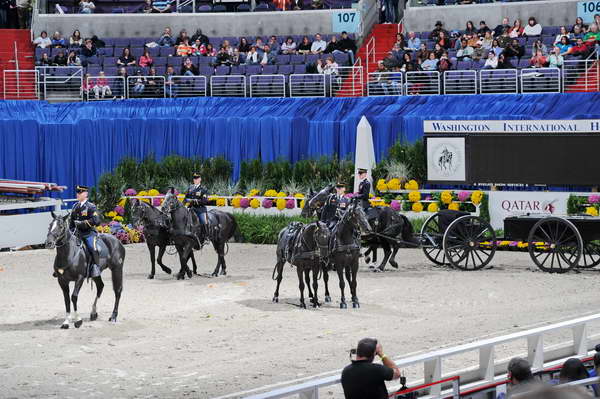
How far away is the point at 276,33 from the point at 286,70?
3841mm

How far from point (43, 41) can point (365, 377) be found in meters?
27.6

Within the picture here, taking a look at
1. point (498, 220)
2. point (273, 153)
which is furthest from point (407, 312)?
point (273, 153)

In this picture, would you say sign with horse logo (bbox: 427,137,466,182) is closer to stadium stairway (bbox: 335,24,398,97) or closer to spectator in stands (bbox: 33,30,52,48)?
stadium stairway (bbox: 335,24,398,97)

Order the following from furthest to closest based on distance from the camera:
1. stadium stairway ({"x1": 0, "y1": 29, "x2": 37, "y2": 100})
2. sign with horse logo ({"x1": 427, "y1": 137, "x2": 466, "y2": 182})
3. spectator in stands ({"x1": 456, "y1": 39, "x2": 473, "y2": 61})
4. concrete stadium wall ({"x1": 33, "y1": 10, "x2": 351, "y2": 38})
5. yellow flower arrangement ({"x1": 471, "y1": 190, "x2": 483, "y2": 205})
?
concrete stadium wall ({"x1": 33, "y1": 10, "x2": 351, "y2": 38}) < stadium stairway ({"x1": 0, "y1": 29, "x2": 37, "y2": 100}) < spectator in stands ({"x1": 456, "y1": 39, "x2": 473, "y2": 61}) < yellow flower arrangement ({"x1": 471, "y1": 190, "x2": 483, "y2": 205}) < sign with horse logo ({"x1": 427, "y1": 137, "x2": 466, "y2": 182})

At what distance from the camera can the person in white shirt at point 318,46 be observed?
33.3 m


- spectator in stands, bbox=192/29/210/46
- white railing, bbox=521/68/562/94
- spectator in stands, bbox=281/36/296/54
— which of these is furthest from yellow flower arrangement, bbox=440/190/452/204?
spectator in stands, bbox=192/29/210/46

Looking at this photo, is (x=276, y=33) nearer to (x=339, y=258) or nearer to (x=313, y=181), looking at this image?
(x=313, y=181)

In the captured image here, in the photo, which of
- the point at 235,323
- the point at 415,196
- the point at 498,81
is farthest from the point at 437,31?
the point at 235,323

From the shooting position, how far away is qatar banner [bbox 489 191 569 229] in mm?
24369

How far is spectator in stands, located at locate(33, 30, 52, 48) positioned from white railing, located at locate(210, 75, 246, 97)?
5.57 m

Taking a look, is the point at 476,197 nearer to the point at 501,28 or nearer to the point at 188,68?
the point at 501,28

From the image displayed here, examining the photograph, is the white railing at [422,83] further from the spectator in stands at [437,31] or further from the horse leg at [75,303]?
the horse leg at [75,303]

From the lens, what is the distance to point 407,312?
58.5 ft

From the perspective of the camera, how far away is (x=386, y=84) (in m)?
30.6
